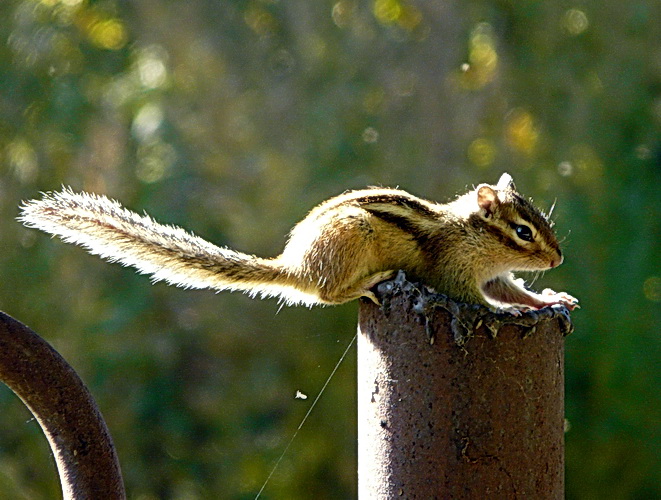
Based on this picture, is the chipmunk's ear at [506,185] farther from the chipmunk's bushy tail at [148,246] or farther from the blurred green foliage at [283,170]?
the blurred green foliage at [283,170]

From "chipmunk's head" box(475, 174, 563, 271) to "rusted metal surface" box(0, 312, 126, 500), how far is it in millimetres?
1026

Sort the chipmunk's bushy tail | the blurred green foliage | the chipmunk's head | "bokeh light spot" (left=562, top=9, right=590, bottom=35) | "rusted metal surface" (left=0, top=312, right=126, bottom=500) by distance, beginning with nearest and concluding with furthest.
Answer: "rusted metal surface" (left=0, top=312, right=126, bottom=500) → the chipmunk's bushy tail → the chipmunk's head → the blurred green foliage → "bokeh light spot" (left=562, top=9, right=590, bottom=35)

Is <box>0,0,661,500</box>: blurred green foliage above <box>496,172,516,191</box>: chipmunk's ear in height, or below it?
above

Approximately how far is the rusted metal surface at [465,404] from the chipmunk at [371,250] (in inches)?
15.8

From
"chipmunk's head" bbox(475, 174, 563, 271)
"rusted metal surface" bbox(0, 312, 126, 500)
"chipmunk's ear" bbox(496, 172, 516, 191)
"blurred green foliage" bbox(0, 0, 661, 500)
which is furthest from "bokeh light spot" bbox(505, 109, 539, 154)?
"rusted metal surface" bbox(0, 312, 126, 500)

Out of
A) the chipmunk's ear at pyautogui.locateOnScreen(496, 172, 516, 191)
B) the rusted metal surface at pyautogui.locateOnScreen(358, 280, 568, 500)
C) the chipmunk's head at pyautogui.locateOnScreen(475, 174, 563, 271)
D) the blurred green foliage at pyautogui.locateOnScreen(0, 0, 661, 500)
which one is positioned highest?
the blurred green foliage at pyautogui.locateOnScreen(0, 0, 661, 500)

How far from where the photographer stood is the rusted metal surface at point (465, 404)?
1176 mm

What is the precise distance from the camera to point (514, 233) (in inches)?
78.2

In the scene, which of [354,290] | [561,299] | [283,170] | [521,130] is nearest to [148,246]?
[354,290]

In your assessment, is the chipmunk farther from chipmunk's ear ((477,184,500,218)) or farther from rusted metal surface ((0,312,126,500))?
rusted metal surface ((0,312,126,500))

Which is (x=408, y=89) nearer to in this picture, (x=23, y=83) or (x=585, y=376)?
(x=585, y=376)

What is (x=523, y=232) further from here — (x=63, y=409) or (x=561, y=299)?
(x=63, y=409)

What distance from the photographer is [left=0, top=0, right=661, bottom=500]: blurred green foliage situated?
4.00 metres

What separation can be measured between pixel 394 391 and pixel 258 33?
3.50 meters
